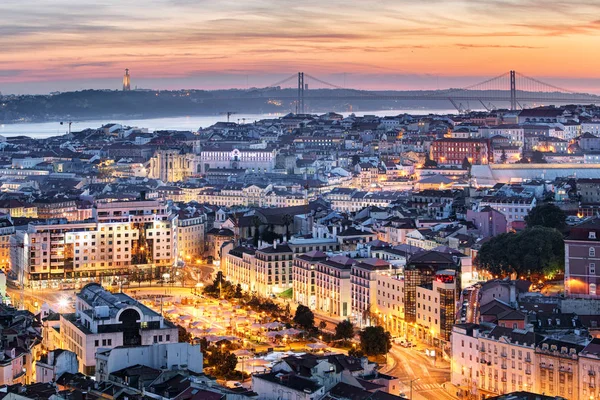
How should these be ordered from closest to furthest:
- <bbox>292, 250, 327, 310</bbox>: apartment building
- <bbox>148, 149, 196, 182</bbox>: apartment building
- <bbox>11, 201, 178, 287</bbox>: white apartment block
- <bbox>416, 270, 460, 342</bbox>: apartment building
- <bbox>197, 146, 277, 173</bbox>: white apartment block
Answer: <bbox>416, 270, 460, 342</bbox>: apartment building < <bbox>292, 250, 327, 310</bbox>: apartment building < <bbox>11, 201, 178, 287</bbox>: white apartment block < <bbox>148, 149, 196, 182</bbox>: apartment building < <bbox>197, 146, 277, 173</bbox>: white apartment block

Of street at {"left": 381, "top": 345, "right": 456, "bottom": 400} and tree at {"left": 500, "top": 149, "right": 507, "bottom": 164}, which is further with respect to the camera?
tree at {"left": 500, "top": 149, "right": 507, "bottom": 164}

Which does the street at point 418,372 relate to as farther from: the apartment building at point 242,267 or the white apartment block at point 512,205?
the white apartment block at point 512,205

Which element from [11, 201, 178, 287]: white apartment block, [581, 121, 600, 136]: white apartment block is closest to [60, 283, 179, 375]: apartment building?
[11, 201, 178, 287]: white apartment block

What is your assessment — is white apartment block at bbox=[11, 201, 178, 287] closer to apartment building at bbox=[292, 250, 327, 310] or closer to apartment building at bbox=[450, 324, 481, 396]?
apartment building at bbox=[292, 250, 327, 310]

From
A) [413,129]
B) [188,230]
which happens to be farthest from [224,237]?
[413,129]

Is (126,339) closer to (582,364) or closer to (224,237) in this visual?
(582,364)

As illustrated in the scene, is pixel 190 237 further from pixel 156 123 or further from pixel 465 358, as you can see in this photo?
pixel 156 123
